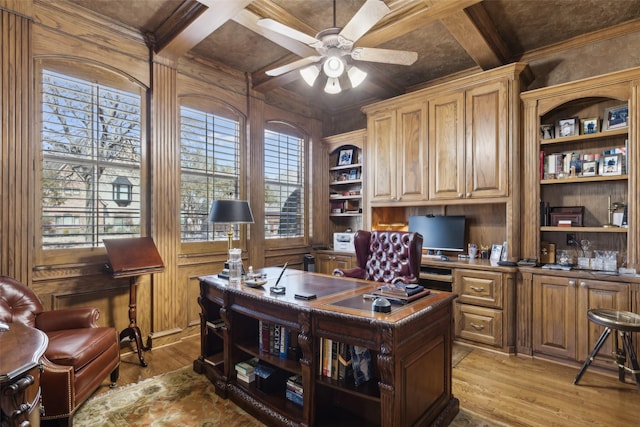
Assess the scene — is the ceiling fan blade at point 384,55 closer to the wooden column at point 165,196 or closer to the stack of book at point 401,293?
the stack of book at point 401,293

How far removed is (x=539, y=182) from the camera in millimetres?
3305

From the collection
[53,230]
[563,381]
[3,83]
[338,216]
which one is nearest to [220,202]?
[53,230]

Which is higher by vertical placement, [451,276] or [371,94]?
[371,94]

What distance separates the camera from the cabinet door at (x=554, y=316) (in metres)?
2.96

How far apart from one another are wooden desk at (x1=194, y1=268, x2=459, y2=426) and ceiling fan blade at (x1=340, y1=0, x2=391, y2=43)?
169 cm

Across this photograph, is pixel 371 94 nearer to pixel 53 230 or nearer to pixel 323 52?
pixel 323 52

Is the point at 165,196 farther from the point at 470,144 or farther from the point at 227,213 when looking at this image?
the point at 470,144

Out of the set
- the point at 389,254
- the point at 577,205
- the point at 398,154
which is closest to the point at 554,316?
the point at 577,205

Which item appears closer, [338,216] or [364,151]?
[364,151]

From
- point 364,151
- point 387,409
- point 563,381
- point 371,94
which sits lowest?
point 563,381

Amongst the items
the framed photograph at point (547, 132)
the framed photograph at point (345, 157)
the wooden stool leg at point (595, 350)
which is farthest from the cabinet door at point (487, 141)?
the framed photograph at point (345, 157)

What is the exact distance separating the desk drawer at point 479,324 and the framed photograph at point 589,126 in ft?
6.39

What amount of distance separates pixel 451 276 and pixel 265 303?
2.24 meters

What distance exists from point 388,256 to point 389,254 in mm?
22
